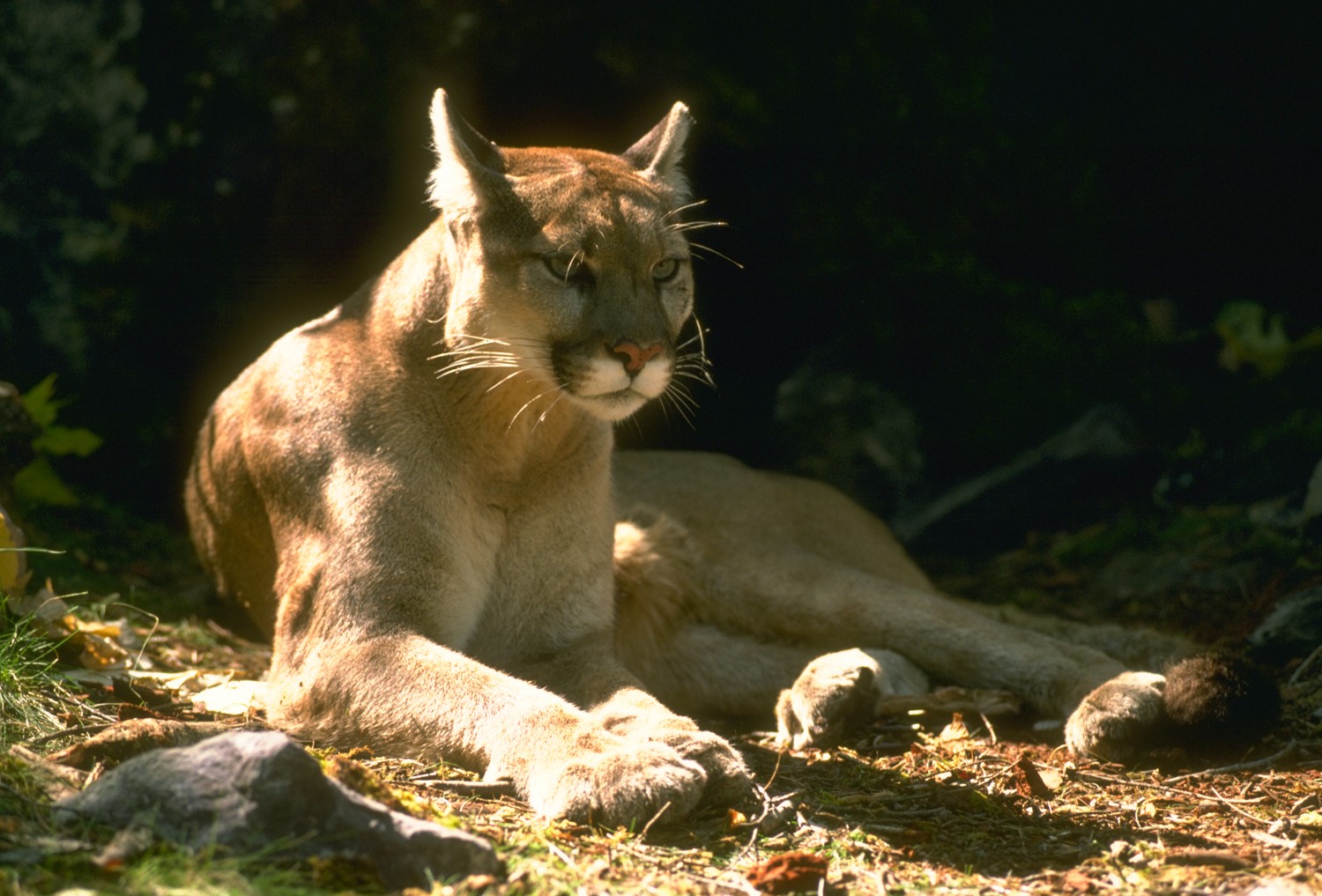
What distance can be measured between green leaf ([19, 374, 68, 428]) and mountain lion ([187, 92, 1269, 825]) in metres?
0.77

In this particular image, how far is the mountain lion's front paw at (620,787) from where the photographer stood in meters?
3.21

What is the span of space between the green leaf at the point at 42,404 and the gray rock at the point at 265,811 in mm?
3089

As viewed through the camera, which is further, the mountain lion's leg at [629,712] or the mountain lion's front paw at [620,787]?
the mountain lion's leg at [629,712]

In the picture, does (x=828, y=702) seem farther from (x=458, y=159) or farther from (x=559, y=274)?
(x=458, y=159)

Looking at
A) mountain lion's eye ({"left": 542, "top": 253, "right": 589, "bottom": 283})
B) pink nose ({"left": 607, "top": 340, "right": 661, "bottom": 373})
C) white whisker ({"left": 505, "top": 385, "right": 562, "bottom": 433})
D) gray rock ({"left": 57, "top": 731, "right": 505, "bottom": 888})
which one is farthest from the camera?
white whisker ({"left": 505, "top": 385, "right": 562, "bottom": 433})

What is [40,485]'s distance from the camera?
5.43 m

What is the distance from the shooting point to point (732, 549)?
539cm

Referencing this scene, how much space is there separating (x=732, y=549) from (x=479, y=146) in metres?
2.03

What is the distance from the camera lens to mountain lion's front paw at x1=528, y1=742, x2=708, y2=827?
3211mm

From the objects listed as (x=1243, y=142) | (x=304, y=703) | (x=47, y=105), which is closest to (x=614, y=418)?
(x=304, y=703)

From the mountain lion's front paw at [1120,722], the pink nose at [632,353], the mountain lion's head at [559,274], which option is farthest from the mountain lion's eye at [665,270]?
the mountain lion's front paw at [1120,722]

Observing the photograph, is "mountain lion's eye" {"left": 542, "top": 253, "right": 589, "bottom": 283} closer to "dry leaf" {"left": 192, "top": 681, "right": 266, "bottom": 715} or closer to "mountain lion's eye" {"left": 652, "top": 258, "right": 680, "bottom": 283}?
"mountain lion's eye" {"left": 652, "top": 258, "right": 680, "bottom": 283}

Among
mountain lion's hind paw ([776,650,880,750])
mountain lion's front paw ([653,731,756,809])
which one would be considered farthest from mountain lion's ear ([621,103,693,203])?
mountain lion's front paw ([653,731,756,809])

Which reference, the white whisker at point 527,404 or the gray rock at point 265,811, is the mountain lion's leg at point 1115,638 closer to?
the white whisker at point 527,404
